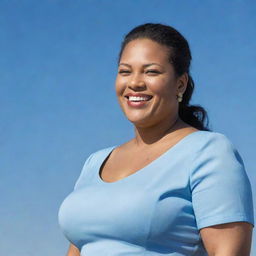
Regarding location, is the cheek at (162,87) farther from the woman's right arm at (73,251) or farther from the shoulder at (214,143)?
the woman's right arm at (73,251)

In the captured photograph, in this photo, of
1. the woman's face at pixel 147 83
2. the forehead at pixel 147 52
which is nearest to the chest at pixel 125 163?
the woman's face at pixel 147 83

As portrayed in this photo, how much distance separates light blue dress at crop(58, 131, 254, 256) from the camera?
2510mm

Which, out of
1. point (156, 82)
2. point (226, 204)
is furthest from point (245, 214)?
point (156, 82)

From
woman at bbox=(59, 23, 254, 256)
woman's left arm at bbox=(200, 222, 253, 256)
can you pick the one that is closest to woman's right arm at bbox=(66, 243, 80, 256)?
woman at bbox=(59, 23, 254, 256)

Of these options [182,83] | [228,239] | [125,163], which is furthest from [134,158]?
[228,239]

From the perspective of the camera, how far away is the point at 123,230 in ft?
8.38

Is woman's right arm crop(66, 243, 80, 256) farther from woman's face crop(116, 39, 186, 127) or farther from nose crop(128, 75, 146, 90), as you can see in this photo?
nose crop(128, 75, 146, 90)

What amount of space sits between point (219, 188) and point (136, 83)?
0.62 metres

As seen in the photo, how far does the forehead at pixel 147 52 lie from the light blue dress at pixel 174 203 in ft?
1.26

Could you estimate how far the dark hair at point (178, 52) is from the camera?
282 cm

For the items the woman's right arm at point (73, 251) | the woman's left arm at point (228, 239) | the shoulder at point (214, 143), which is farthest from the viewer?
the woman's right arm at point (73, 251)

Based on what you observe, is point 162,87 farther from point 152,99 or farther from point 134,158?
point 134,158

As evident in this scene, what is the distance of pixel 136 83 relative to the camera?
9.19 feet

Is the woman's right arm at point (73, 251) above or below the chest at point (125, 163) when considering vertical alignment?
below
